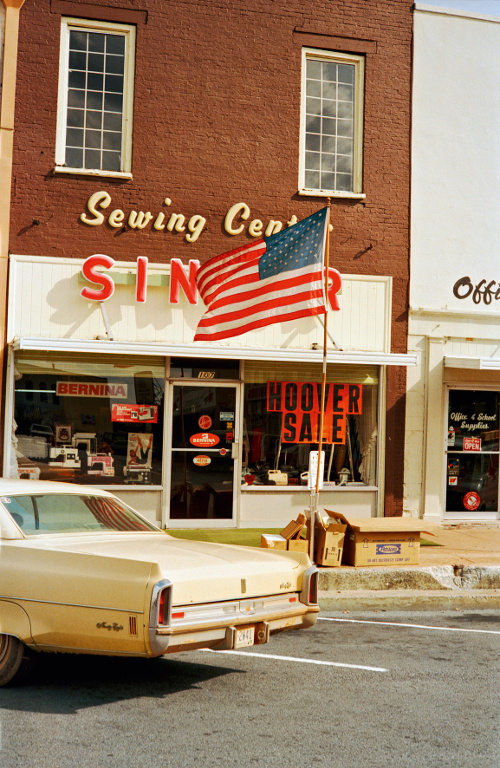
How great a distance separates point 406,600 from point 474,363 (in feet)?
17.3

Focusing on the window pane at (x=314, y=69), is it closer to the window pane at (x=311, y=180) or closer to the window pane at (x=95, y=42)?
the window pane at (x=311, y=180)

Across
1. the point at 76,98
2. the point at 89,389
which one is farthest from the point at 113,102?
the point at 89,389

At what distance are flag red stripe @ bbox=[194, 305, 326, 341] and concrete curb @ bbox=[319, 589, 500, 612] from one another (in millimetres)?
3254

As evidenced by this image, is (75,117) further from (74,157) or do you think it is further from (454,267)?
(454,267)

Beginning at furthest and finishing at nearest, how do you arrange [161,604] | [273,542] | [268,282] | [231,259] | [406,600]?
[231,259], [268,282], [273,542], [406,600], [161,604]

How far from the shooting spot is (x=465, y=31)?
13.9m

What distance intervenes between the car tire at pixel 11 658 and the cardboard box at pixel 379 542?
5.11 m

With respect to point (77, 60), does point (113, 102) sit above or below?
below

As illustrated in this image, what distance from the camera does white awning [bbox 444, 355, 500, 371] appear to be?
42.7 feet

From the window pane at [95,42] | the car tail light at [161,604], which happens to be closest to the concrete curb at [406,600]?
the car tail light at [161,604]

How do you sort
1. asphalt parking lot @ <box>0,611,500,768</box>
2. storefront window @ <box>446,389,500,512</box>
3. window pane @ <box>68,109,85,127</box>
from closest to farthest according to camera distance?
asphalt parking lot @ <box>0,611,500,768</box> < window pane @ <box>68,109,85,127</box> < storefront window @ <box>446,389,500,512</box>

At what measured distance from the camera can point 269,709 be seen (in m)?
5.06

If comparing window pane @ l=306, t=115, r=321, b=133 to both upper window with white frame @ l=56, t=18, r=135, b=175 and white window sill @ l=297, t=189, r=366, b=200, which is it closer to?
white window sill @ l=297, t=189, r=366, b=200

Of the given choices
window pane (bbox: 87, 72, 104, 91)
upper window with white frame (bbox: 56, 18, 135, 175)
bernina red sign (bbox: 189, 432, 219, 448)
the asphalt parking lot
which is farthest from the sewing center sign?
the asphalt parking lot
